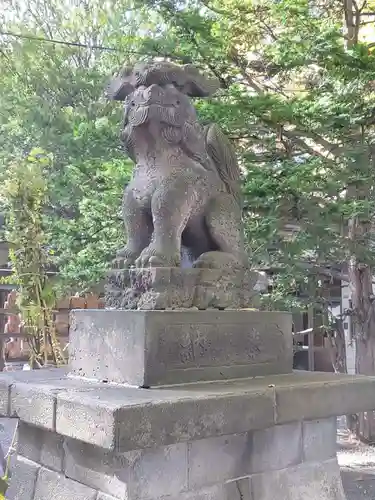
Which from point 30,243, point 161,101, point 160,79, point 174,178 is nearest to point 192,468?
point 174,178

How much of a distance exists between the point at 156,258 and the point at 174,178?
1.60ft

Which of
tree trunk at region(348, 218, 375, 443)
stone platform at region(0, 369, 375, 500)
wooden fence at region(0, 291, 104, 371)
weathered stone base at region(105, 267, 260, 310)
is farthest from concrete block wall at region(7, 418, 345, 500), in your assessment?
wooden fence at region(0, 291, 104, 371)

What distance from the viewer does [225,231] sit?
338cm

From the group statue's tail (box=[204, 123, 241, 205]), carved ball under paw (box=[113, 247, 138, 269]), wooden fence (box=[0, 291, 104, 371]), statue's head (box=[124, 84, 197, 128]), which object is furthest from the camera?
wooden fence (box=[0, 291, 104, 371])

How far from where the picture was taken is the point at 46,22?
1100 centimetres

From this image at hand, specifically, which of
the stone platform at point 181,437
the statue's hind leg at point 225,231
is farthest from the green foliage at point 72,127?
the stone platform at point 181,437

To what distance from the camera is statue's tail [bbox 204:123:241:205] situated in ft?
11.4

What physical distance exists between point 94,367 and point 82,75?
6.25m

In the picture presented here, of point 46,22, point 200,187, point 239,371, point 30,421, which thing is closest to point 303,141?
point 200,187

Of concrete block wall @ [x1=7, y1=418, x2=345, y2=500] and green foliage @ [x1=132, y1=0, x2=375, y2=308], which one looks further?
green foliage @ [x1=132, y1=0, x2=375, y2=308]

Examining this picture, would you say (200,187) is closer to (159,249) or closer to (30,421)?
(159,249)

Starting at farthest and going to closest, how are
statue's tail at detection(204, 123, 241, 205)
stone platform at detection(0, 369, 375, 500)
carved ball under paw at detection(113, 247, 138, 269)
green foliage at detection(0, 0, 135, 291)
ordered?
green foliage at detection(0, 0, 135, 291) → statue's tail at detection(204, 123, 241, 205) → carved ball under paw at detection(113, 247, 138, 269) → stone platform at detection(0, 369, 375, 500)

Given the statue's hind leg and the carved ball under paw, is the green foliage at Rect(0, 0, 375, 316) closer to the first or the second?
the statue's hind leg

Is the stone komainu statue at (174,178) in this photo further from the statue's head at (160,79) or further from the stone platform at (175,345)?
the stone platform at (175,345)
